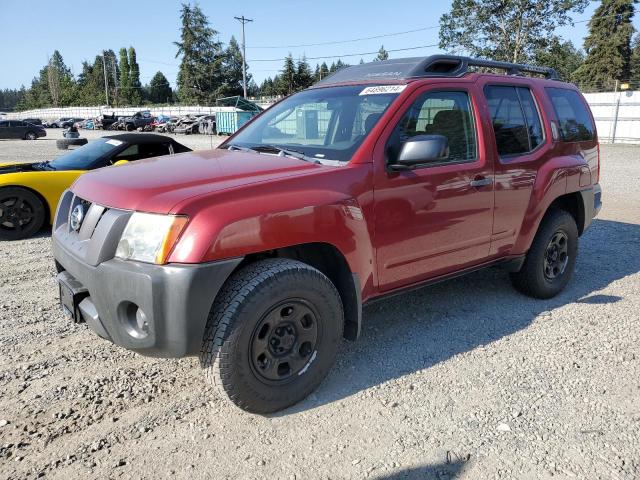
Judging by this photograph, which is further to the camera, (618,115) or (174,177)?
(618,115)

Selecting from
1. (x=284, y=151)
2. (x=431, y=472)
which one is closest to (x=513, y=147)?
(x=284, y=151)

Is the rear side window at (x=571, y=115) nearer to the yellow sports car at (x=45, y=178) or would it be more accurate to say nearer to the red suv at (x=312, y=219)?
the red suv at (x=312, y=219)

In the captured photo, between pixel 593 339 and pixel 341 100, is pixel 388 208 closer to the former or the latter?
→ pixel 341 100

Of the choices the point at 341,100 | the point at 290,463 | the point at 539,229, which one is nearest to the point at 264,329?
the point at 290,463

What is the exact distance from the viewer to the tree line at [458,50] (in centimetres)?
4112

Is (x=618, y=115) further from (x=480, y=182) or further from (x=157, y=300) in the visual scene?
(x=157, y=300)

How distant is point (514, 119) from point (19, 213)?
616 cm

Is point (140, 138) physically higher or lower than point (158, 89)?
lower

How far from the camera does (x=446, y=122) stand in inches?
142

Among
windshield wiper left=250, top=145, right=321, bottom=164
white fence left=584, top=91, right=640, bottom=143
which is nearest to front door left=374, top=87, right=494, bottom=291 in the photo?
windshield wiper left=250, top=145, right=321, bottom=164

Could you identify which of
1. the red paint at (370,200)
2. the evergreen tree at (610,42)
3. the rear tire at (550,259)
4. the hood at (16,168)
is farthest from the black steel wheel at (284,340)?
the evergreen tree at (610,42)

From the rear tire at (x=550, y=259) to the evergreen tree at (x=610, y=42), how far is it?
Answer: 59367 mm

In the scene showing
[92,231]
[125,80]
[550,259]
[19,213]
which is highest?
[125,80]

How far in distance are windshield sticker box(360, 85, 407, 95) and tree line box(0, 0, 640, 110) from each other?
8.75m
